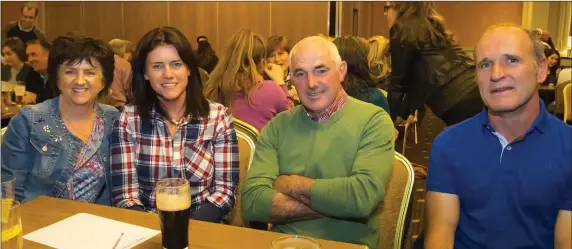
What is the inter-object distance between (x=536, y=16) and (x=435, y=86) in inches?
307

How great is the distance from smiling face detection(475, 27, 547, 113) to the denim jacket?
59.0 inches

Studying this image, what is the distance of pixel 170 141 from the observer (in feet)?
6.73

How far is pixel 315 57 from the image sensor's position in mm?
2025

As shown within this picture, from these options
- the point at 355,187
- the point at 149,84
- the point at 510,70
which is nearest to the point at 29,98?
the point at 149,84

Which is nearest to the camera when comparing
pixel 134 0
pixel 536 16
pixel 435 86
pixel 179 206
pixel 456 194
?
pixel 179 206

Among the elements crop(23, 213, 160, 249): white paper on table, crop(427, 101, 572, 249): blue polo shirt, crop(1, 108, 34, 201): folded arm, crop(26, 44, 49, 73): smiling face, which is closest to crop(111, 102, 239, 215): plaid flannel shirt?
crop(1, 108, 34, 201): folded arm

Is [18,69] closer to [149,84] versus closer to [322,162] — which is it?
[149,84]

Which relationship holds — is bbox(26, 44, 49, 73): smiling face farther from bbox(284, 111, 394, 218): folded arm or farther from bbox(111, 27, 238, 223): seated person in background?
bbox(284, 111, 394, 218): folded arm

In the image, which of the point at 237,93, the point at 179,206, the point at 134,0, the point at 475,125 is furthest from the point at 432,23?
the point at 134,0

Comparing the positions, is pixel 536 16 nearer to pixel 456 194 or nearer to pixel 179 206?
pixel 456 194

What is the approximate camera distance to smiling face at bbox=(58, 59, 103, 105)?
2.12 metres

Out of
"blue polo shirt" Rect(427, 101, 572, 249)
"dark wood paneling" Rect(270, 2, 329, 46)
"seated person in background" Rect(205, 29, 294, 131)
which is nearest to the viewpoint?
"blue polo shirt" Rect(427, 101, 572, 249)

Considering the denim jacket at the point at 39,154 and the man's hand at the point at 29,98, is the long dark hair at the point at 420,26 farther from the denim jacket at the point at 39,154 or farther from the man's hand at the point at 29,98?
the man's hand at the point at 29,98

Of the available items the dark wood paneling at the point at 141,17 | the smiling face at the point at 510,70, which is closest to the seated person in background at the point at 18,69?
the smiling face at the point at 510,70
